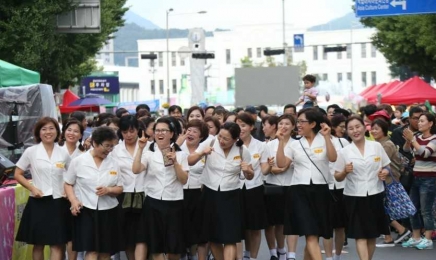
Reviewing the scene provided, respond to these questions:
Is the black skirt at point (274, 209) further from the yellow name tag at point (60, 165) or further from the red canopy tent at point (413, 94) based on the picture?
the red canopy tent at point (413, 94)

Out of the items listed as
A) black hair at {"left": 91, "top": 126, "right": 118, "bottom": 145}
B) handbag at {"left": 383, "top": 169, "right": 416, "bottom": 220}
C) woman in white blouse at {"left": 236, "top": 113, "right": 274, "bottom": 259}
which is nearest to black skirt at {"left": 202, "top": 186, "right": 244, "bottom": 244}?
woman in white blouse at {"left": 236, "top": 113, "right": 274, "bottom": 259}

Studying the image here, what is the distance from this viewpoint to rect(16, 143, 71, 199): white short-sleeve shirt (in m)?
12.2

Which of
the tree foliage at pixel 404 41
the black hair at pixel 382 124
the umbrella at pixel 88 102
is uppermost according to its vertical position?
the tree foliage at pixel 404 41

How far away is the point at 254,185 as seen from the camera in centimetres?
1380

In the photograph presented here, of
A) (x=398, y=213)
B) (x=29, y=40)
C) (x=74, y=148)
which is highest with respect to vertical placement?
(x=29, y=40)

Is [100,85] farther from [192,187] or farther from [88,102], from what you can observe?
[192,187]

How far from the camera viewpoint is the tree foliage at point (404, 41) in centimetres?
3428

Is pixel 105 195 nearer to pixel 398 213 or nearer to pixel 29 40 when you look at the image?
pixel 398 213

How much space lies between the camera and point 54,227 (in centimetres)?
1216

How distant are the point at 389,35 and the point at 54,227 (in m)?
27.9

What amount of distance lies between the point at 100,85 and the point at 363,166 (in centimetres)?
4520

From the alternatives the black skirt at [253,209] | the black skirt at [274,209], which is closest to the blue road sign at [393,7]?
the black skirt at [274,209]

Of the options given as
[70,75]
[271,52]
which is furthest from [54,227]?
[271,52]

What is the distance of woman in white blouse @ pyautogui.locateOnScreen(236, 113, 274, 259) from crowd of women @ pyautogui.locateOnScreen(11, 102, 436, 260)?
12 mm
